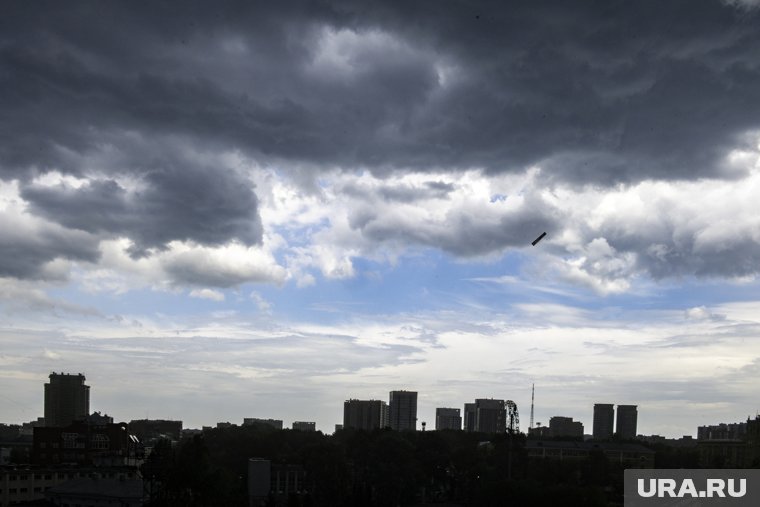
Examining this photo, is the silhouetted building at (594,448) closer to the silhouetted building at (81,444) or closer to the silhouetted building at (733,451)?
the silhouetted building at (733,451)

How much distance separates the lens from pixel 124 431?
488 feet

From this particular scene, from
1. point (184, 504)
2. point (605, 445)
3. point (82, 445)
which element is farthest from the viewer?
point (605, 445)

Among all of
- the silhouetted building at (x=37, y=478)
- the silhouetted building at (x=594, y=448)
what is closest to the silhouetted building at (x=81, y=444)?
the silhouetted building at (x=37, y=478)

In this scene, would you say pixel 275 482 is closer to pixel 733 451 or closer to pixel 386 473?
pixel 386 473

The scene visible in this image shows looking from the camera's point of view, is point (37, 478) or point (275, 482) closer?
point (37, 478)

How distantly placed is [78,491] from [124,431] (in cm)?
6490

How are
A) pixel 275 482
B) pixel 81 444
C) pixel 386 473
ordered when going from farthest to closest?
pixel 81 444 → pixel 275 482 → pixel 386 473

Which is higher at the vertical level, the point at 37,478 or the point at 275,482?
the point at 37,478

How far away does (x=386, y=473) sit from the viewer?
4894 inches

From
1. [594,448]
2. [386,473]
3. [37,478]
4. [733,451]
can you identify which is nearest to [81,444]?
[37,478]

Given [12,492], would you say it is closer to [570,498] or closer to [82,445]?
[82,445]

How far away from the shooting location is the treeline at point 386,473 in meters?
80.1

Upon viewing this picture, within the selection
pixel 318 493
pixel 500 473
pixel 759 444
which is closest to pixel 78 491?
pixel 318 493

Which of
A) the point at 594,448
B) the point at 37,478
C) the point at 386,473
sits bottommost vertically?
the point at 594,448
